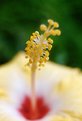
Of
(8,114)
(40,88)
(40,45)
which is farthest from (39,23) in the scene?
(8,114)

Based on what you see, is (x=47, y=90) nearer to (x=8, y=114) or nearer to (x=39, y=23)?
(x=8, y=114)

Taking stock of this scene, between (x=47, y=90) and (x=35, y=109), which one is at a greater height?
(x=47, y=90)

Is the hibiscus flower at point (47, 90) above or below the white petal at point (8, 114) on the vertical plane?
above

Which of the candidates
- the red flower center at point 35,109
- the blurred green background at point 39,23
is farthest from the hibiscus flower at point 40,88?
the blurred green background at point 39,23

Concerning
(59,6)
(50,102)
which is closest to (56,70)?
(50,102)

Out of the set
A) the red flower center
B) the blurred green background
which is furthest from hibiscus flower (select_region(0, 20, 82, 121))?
the blurred green background

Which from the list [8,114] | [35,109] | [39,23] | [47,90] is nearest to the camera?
[8,114]

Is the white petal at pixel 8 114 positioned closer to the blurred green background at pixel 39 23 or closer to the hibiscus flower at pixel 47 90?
the hibiscus flower at pixel 47 90

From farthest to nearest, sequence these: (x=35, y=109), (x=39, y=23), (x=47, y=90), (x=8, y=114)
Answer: (x=39, y=23)
(x=47, y=90)
(x=35, y=109)
(x=8, y=114)
